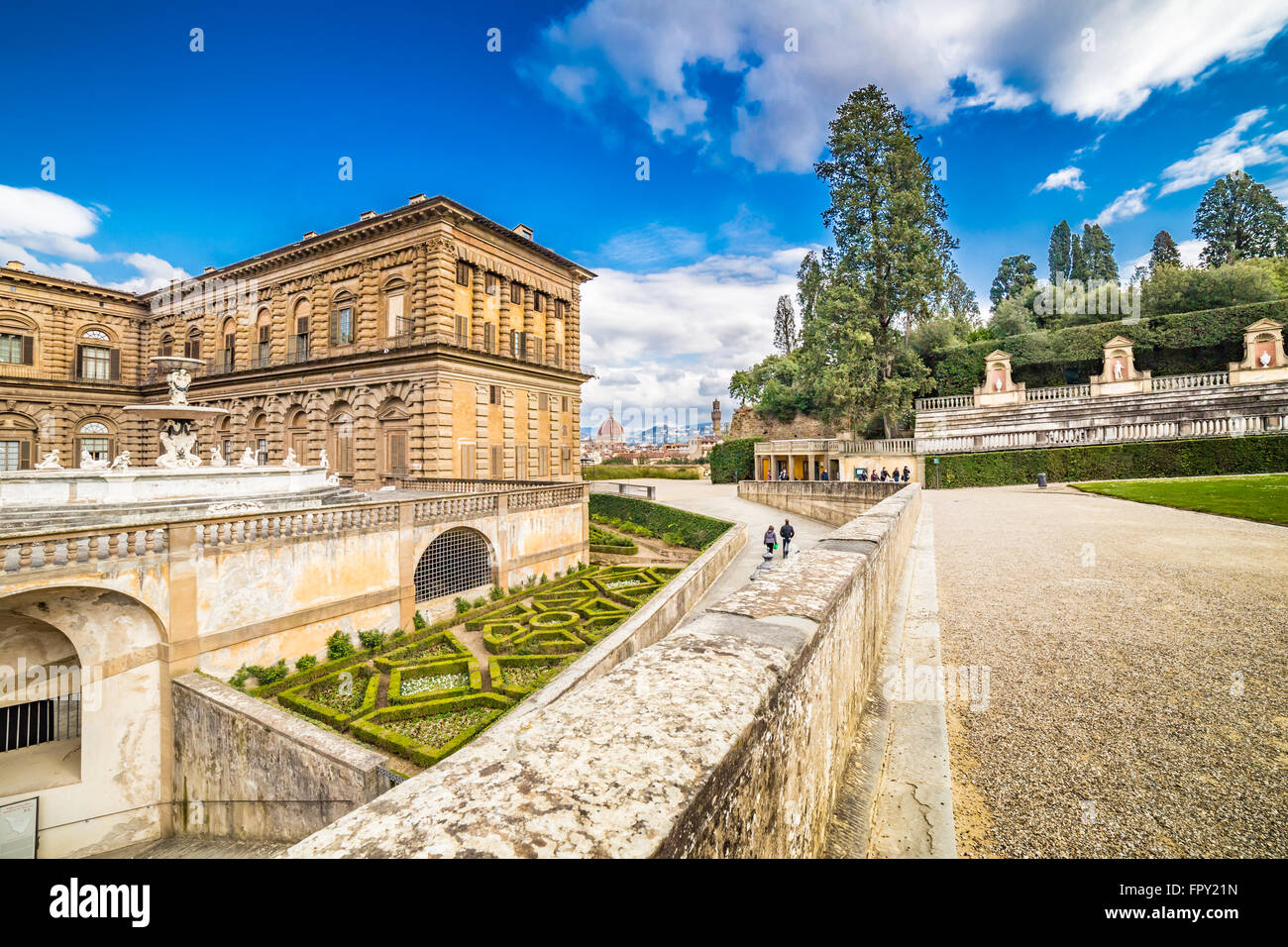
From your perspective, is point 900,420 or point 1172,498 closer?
point 1172,498

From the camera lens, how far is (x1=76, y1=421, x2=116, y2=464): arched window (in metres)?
32.8

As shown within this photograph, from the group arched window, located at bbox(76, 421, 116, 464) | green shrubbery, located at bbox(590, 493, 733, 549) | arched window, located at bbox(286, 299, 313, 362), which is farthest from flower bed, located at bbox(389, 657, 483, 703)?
arched window, located at bbox(76, 421, 116, 464)

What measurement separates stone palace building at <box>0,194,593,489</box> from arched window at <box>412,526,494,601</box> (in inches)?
324

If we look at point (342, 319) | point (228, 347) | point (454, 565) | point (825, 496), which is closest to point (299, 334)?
point (342, 319)

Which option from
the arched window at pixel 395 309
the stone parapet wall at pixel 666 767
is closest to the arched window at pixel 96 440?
the arched window at pixel 395 309

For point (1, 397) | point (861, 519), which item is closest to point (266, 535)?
point (861, 519)

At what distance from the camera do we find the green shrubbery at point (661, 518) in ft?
77.3

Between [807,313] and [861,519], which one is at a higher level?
[807,313]

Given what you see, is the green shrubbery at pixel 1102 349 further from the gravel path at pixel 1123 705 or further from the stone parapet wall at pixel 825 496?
the gravel path at pixel 1123 705

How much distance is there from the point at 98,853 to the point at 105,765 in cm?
123

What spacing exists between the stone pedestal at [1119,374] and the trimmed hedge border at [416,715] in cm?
4072

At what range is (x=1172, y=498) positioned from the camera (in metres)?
16.3

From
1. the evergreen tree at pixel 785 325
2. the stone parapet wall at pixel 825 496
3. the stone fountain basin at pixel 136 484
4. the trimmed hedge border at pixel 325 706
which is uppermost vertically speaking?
the evergreen tree at pixel 785 325
